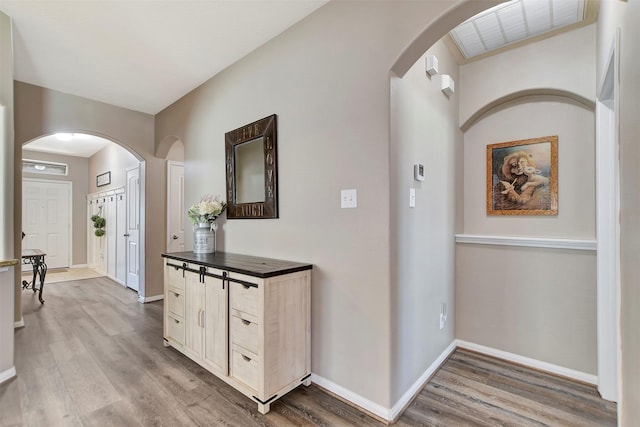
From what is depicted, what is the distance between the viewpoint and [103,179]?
6.42 metres

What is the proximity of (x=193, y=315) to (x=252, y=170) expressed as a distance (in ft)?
4.25

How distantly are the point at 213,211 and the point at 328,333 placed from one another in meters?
1.55

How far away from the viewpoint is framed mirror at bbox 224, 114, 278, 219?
243 centimetres

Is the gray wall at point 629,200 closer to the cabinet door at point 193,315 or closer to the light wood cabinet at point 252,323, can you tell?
the light wood cabinet at point 252,323

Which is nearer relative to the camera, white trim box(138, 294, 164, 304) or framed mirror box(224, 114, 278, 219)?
framed mirror box(224, 114, 278, 219)

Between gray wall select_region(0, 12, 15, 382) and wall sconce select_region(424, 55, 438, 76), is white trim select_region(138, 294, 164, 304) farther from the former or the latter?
wall sconce select_region(424, 55, 438, 76)

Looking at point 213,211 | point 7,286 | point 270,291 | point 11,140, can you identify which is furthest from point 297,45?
point 7,286

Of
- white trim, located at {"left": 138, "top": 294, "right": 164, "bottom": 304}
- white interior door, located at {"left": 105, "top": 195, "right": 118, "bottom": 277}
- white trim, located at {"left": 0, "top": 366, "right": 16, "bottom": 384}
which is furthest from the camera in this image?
white interior door, located at {"left": 105, "top": 195, "right": 118, "bottom": 277}

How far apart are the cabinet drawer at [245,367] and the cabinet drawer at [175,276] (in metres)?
0.85

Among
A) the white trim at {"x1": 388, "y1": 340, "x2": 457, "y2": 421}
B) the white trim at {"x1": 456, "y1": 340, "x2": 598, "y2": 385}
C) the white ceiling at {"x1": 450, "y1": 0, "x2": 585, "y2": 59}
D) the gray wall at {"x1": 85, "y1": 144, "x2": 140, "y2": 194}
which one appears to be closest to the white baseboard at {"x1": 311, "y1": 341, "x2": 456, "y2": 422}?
the white trim at {"x1": 388, "y1": 340, "x2": 457, "y2": 421}

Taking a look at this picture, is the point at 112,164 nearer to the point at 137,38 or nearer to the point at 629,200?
the point at 137,38

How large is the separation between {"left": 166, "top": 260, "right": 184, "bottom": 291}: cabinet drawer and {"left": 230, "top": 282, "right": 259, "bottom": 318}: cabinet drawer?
758mm

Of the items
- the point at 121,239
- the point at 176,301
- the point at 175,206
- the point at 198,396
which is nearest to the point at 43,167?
the point at 121,239

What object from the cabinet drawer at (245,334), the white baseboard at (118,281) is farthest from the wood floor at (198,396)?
the white baseboard at (118,281)
